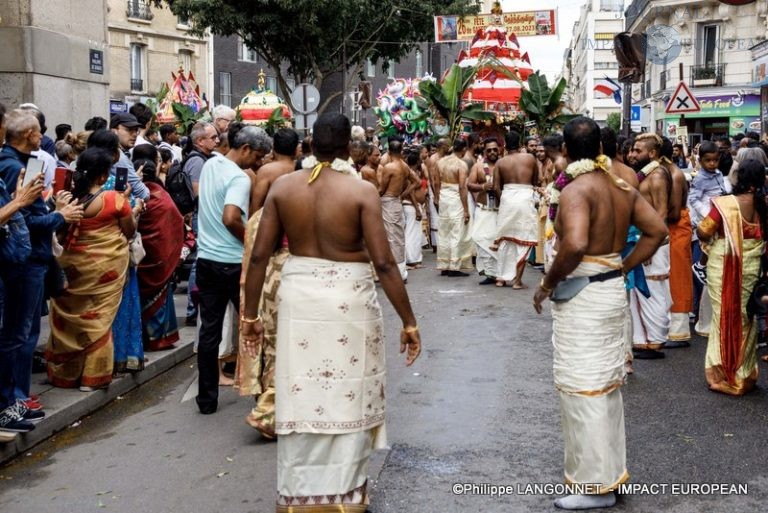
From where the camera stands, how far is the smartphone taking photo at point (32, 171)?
18.2 ft

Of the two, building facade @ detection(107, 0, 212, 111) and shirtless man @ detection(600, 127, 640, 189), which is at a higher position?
building facade @ detection(107, 0, 212, 111)

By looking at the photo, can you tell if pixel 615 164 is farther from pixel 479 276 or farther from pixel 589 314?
pixel 479 276

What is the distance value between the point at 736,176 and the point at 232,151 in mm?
3661

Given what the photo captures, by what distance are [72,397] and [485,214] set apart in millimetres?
8054

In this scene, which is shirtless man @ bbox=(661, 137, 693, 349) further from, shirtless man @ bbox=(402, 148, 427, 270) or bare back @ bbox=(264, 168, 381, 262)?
shirtless man @ bbox=(402, 148, 427, 270)

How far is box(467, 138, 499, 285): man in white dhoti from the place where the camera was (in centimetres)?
1322

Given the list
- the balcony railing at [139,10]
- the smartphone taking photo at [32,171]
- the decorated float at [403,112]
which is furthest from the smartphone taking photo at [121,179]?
the balcony railing at [139,10]

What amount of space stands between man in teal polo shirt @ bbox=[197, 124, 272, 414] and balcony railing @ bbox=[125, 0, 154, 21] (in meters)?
34.0

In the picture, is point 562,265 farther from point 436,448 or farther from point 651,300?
point 651,300

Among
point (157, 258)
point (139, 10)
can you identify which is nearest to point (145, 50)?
point (139, 10)

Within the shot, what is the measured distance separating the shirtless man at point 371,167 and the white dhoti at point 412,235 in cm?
85

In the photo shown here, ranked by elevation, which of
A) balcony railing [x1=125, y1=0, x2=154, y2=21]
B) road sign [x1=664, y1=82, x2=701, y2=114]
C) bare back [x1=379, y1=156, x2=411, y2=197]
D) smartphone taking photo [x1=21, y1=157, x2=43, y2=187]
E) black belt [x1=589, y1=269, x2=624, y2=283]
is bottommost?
black belt [x1=589, y1=269, x2=624, y2=283]

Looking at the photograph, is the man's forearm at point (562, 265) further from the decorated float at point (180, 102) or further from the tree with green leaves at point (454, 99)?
the decorated float at point (180, 102)

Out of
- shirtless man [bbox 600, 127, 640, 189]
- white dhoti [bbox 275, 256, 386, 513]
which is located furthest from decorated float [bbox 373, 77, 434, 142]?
white dhoti [bbox 275, 256, 386, 513]
